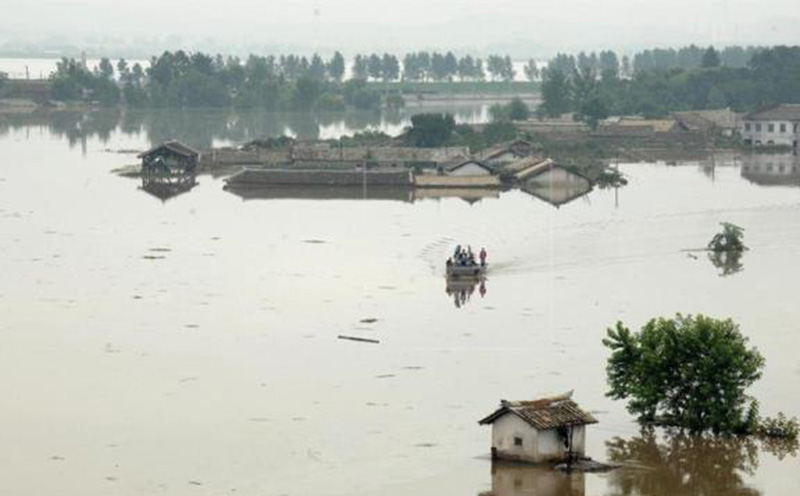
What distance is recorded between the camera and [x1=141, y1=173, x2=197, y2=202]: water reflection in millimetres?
26425

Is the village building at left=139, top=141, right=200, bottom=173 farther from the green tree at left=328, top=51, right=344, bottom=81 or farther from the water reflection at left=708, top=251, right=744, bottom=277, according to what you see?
the green tree at left=328, top=51, right=344, bottom=81

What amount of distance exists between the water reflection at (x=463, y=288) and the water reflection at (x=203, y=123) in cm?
1972

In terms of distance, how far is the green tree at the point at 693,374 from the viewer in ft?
36.9

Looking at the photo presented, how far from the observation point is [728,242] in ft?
64.6

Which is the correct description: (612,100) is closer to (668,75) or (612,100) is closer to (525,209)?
(668,75)

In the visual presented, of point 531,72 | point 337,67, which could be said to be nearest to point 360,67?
point 337,67

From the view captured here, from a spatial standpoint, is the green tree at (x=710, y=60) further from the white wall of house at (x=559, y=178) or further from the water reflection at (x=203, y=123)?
the white wall of house at (x=559, y=178)

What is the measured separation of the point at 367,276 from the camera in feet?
57.4

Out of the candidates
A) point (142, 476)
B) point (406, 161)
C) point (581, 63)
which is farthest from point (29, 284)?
point (581, 63)

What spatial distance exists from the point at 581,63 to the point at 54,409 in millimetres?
66189

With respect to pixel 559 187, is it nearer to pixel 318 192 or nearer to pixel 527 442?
pixel 318 192

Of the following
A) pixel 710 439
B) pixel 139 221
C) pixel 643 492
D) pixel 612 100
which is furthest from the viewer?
pixel 612 100

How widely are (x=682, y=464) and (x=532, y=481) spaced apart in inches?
40.9

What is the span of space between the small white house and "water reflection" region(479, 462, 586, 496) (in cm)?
10
